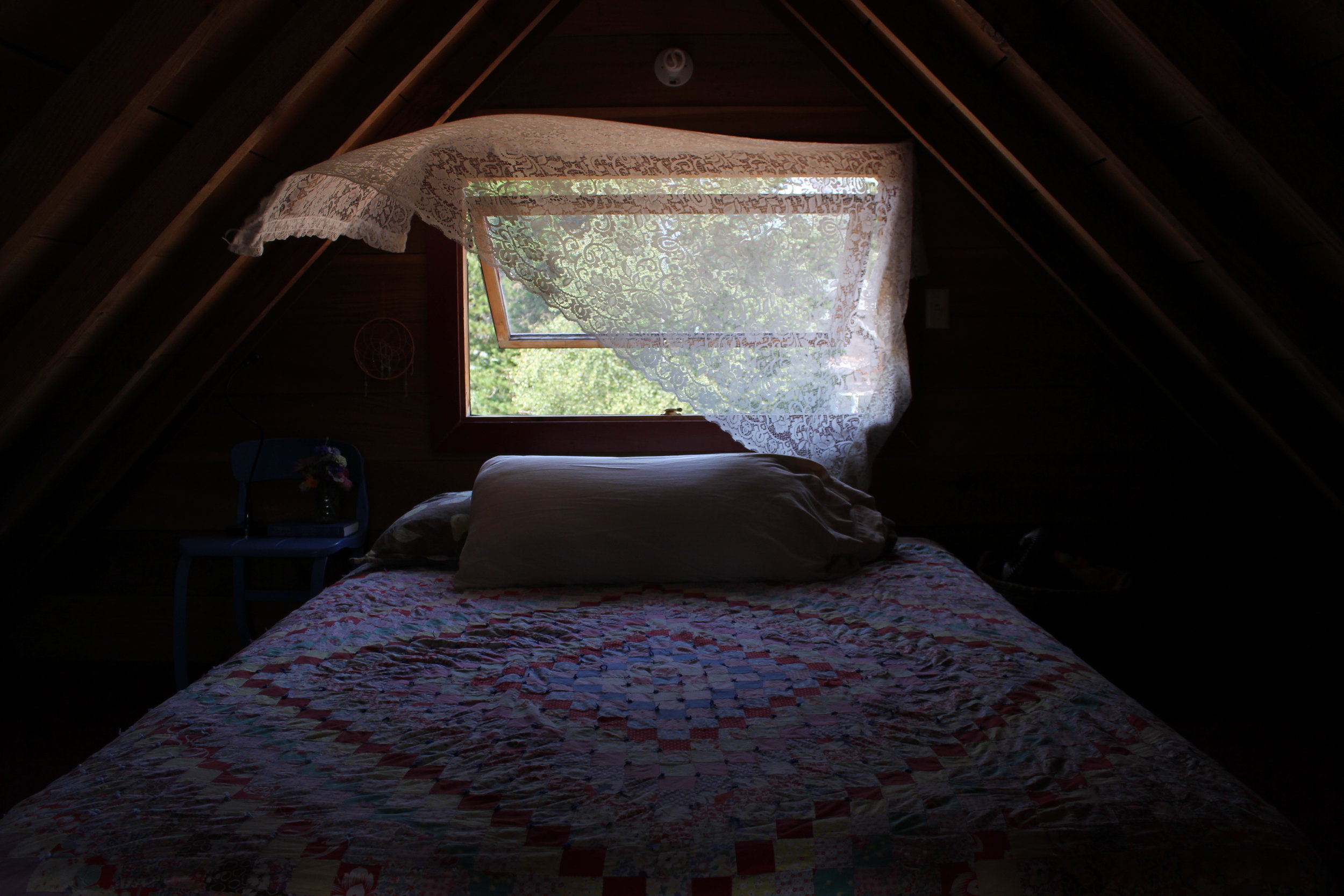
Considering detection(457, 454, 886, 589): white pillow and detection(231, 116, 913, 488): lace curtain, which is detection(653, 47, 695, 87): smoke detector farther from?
detection(457, 454, 886, 589): white pillow

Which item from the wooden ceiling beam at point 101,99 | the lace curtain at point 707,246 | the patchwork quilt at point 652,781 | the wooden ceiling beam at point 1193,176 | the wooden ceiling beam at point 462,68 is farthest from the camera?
the wooden ceiling beam at point 462,68

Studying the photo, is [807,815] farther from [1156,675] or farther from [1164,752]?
[1156,675]

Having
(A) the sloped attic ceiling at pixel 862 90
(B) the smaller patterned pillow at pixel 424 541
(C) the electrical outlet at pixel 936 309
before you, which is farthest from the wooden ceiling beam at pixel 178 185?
(C) the electrical outlet at pixel 936 309

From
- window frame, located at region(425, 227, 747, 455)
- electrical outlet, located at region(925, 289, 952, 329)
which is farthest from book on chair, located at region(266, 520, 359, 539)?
electrical outlet, located at region(925, 289, 952, 329)

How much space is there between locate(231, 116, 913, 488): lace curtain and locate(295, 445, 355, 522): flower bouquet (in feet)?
2.71

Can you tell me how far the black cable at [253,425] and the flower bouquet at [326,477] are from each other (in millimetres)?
129

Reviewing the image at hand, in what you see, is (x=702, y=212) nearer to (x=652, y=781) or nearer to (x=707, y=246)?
(x=707, y=246)

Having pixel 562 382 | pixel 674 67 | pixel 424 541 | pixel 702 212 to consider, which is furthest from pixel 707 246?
pixel 562 382

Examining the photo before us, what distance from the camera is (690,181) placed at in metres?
2.34

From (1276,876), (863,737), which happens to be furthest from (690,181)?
(1276,876)

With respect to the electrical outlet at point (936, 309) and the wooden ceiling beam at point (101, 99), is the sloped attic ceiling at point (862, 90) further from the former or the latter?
the electrical outlet at point (936, 309)

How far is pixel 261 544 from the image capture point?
96.5 inches

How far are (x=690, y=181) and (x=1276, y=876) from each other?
6.20 ft

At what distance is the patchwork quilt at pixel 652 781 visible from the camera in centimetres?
99
